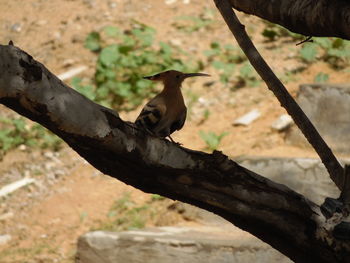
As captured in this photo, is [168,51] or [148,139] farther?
[168,51]

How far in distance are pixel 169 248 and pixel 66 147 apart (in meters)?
2.99

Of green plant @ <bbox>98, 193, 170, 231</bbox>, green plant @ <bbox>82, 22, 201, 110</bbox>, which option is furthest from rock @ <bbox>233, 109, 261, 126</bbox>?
green plant @ <bbox>98, 193, 170, 231</bbox>

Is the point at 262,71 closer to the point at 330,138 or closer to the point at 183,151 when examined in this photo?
the point at 183,151

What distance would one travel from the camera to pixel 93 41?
9.48 metres

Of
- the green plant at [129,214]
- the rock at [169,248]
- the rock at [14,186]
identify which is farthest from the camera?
the rock at [14,186]

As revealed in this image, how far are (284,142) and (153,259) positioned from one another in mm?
2179

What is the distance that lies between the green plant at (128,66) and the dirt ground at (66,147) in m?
0.18

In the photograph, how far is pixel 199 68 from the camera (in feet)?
29.0

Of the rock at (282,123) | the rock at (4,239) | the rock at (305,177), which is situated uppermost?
the rock at (282,123)

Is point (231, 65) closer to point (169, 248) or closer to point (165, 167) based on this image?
point (169, 248)

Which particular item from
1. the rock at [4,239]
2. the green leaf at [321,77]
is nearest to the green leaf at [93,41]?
the green leaf at [321,77]

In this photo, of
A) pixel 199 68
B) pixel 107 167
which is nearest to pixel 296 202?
pixel 107 167

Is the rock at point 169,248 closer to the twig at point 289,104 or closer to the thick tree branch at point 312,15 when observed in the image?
the twig at point 289,104

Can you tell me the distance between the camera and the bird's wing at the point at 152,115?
429 centimetres
